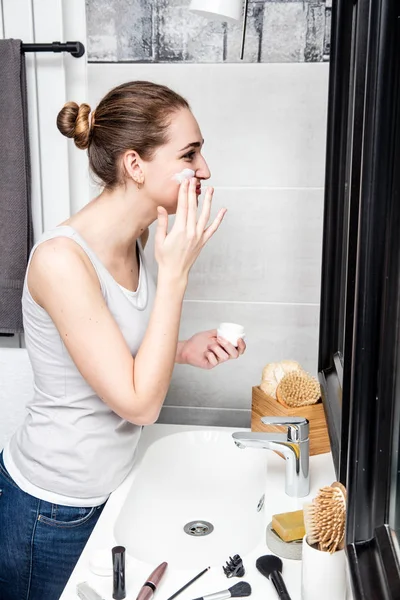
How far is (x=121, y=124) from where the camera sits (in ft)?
3.81

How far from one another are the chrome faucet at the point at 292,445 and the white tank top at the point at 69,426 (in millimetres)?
261

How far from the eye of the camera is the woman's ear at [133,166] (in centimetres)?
115

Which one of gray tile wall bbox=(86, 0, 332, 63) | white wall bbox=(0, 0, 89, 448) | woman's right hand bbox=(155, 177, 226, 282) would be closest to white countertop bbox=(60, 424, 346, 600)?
woman's right hand bbox=(155, 177, 226, 282)

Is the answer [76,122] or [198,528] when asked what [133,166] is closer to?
[76,122]

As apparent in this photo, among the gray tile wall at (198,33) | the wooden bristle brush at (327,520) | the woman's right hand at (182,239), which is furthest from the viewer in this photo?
the gray tile wall at (198,33)

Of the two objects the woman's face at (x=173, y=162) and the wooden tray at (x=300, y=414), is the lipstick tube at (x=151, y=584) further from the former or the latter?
the woman's face at (x=173, y=162)

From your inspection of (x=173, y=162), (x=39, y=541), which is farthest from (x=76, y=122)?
(x=39, y=541)

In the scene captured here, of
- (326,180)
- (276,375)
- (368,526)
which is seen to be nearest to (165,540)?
(276,375)

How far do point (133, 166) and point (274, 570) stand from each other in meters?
0.71

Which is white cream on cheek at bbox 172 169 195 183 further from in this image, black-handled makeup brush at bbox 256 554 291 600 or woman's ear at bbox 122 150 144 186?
black-handled makeup brush at bbox 256 554 291 600

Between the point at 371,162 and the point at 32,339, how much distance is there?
0.75 m

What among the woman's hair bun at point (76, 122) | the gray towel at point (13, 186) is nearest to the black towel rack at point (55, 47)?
the gray towel at point (13, 186)

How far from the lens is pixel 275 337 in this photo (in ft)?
5.14

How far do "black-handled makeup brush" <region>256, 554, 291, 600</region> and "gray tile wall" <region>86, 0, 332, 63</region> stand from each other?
3.40 feet
